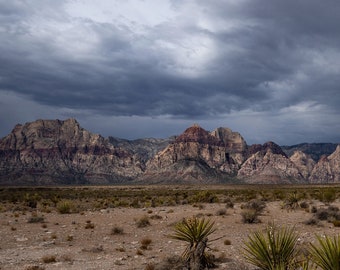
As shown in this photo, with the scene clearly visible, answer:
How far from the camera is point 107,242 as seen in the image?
57.1 ft

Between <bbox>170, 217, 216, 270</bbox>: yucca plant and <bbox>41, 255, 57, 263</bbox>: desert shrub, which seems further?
<bbox>41, 255, 57, 263</bbox>: desert shrub

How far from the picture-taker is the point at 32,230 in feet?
70.0

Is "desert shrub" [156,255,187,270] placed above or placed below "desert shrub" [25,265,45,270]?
above

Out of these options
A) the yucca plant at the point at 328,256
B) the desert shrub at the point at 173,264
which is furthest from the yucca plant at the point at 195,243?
the yucca plant at the point at 328,256

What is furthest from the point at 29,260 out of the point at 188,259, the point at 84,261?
the point at 188,259

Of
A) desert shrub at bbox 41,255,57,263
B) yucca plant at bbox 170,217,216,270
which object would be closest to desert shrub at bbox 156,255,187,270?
yucca plant at bbox 170,217,216,270

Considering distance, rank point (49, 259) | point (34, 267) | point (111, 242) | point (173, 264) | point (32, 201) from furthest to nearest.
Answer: point (32, 201) → point (111, 242) → point (49, 259) → point (34, 267) → point (173, 264)

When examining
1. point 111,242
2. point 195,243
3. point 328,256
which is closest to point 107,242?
point 111,242

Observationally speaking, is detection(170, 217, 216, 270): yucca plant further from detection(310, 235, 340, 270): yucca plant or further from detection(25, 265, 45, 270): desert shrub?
detection(310, 235, 340, 270): yucca plant

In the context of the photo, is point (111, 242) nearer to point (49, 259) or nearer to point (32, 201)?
point (49, 259)

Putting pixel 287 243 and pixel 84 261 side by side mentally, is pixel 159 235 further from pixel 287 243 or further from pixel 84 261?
pixel 287 243

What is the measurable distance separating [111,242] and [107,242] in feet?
0.71

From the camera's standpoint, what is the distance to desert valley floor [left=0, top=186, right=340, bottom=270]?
13.1 metres

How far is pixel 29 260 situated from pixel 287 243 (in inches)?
395
